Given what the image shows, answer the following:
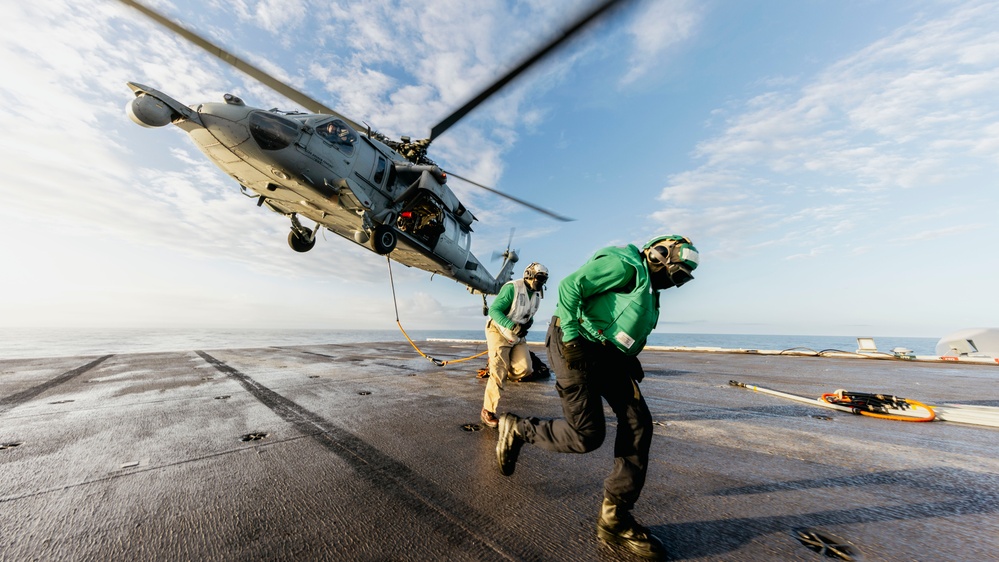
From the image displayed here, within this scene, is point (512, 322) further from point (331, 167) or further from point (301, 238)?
point (301, 238)

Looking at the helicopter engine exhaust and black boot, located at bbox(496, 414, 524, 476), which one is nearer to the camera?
black boot, located at bbox(496, 414, 524, 476)

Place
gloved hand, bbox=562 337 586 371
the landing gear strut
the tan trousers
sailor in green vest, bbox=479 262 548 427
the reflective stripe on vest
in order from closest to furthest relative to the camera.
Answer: the reflective stripe on vest → gloved hand, bbox=562 337 586 371 → the tan trousers → sailor in green vest, bbox=479 262 548 427 → the landing gear strut

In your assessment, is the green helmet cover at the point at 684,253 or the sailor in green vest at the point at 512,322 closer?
the green helmet cover at the point at 684,253

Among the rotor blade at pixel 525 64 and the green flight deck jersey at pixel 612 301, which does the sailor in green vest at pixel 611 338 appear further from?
the rotor blade at pixel 525 64

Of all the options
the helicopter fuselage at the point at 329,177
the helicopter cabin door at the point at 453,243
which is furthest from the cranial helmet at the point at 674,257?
the helicopter cabin door at the point at 453,243

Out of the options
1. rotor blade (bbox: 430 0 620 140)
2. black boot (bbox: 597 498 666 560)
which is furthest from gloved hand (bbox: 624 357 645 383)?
rotor blade (bbox: 430 0 620 140)

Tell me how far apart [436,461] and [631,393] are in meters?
1.86

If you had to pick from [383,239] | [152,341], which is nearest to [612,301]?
[383,239]

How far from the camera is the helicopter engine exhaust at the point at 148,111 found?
7113 mm

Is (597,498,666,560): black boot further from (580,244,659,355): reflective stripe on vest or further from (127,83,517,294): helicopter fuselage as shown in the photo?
(127,83,517,294): helicopter fuselage

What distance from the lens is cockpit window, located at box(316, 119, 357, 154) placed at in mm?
9719

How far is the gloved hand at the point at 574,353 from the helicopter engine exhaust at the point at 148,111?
993cm

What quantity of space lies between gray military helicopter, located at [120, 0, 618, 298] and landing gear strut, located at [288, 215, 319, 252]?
0.11 feet

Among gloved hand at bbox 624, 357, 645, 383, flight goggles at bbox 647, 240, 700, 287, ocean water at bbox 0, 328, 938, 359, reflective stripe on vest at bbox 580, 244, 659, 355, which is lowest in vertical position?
ocean water at bbox 0, 328, 938, 359
